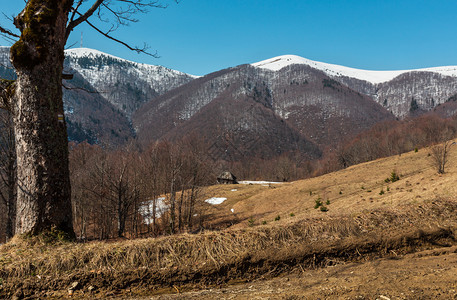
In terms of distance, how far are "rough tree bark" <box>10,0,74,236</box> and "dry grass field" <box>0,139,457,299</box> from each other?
0.50 meters

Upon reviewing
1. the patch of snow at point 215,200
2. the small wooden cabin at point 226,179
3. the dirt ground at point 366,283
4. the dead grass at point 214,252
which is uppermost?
the dead grass at point 214,252

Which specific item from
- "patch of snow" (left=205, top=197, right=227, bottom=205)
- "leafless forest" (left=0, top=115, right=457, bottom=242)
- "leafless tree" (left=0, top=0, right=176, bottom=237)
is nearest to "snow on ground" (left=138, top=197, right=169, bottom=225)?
"leafless forest" (left=0, top=115, right=457, bottom=242)

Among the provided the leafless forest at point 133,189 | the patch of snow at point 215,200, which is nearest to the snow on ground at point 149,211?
the leafless forest at point 133,189

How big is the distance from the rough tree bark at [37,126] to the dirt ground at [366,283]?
2888 millimetres

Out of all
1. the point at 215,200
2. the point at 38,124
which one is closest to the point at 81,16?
the point at 38,124

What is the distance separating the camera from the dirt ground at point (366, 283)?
284 cm

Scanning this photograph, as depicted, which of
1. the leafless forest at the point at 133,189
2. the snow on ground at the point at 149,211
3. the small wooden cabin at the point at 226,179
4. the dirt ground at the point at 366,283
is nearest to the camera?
the dirt ground at the point at 366,283

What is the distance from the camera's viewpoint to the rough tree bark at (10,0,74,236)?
15.4 feet

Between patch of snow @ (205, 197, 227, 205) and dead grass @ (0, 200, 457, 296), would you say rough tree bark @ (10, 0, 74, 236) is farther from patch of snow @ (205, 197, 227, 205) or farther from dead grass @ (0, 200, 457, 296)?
patch of snow @ (205, 197, 227, 205)

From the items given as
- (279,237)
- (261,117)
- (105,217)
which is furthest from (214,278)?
(261,117)

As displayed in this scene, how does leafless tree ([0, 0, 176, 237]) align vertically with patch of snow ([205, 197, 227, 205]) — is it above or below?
above

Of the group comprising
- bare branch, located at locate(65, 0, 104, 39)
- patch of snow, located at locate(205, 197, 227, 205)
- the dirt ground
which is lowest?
patch of snow, located at locate(205, 197, 227, 205)

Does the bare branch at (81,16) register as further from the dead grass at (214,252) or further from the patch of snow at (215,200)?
the patch of snow at (215,200)

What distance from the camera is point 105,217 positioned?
2762 centimetres
